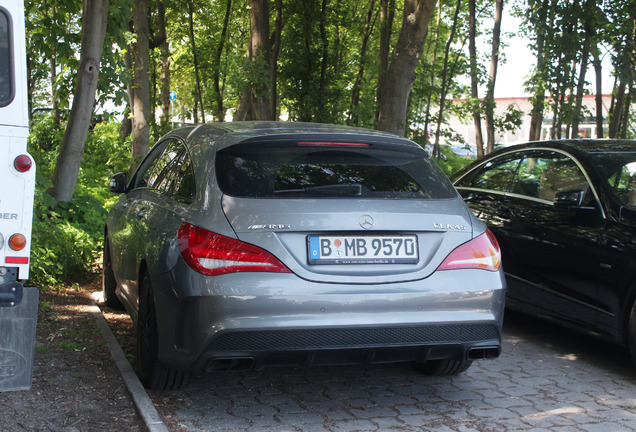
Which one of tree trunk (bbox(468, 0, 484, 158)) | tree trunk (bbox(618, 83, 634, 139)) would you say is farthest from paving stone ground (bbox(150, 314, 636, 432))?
tree trunk (bbox(468, 0, 484, 158))

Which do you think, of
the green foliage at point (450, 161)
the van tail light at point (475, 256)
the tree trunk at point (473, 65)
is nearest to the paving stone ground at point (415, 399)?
the van tail light at point (475, 256)

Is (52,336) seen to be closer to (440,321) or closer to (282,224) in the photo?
(282,224)

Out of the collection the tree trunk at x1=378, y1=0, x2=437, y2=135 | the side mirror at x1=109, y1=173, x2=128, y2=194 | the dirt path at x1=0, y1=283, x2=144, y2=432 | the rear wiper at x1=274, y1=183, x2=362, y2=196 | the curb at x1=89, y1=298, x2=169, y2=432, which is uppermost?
the tree trunk at x1=378, y1=0, x2=437, y2=135

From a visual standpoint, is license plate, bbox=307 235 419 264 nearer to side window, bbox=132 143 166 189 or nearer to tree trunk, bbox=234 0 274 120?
side window, bbox=132 143 166 189

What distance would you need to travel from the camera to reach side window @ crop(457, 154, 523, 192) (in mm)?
7121

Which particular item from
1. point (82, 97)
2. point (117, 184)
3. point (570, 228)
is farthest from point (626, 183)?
point (82, 97)

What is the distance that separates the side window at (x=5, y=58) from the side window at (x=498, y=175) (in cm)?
440

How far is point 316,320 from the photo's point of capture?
4.12 m

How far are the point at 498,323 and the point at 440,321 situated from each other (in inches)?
A: 16.7

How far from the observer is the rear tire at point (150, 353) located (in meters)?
4.68

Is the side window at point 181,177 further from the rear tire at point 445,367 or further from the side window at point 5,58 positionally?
the rear tire at point 445,367

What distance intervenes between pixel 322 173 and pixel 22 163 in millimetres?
1632

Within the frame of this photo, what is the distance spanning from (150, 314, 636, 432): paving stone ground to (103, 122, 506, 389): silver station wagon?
0.39m

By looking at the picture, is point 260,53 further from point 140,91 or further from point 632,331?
point 632,331
